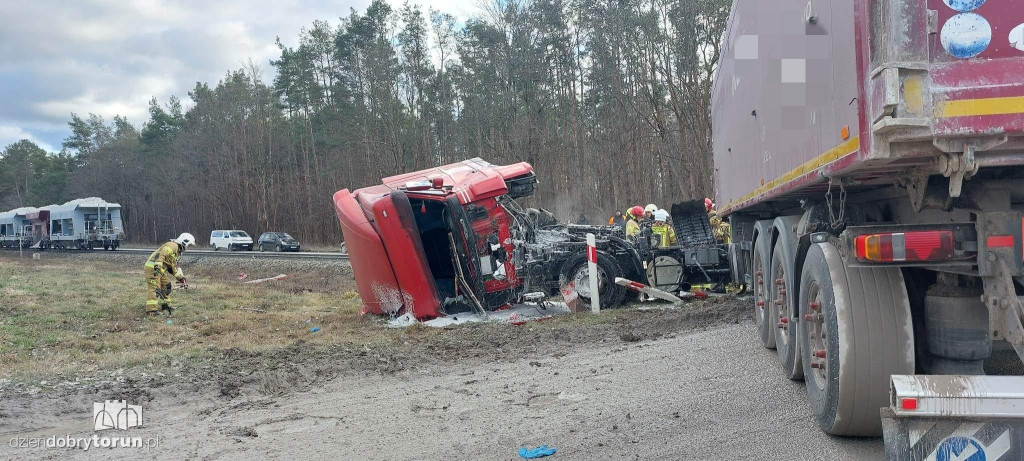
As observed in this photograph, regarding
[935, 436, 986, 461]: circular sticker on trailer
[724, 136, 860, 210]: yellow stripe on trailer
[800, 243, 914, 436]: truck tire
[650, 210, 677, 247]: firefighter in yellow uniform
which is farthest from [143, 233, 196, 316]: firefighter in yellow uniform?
[935, 436, 986, 461]: circular sticker on trailer

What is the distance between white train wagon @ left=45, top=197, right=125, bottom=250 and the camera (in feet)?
148

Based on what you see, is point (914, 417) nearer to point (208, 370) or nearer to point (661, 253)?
point (208, 370)

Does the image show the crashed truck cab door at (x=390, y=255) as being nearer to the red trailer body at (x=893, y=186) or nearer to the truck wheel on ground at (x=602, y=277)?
the truck wheel on ground at (x=602, y=277)

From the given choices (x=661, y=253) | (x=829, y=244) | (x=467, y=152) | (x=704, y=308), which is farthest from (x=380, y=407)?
(x=467, y=152)

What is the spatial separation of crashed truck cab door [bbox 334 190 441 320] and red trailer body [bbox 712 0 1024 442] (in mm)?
5975

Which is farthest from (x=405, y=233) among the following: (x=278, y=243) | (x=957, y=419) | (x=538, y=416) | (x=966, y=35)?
(x=278, y=243)

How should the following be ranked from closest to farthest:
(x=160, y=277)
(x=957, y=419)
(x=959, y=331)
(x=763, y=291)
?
(x=957, y=419) → (x=959, y=331) → (x=763, y=291) → (x=160, y=277)

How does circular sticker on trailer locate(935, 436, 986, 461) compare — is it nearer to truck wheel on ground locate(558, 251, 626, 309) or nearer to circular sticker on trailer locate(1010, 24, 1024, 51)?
circular sticker on trailer locate(1010, 24, 1024, 51)

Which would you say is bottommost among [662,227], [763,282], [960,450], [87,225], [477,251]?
[960,450]

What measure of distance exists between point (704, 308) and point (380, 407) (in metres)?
5.74

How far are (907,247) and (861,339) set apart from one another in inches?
26.4

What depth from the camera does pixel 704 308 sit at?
1008 cm

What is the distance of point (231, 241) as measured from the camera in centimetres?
4372

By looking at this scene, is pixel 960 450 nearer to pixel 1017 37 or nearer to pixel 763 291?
pixel 1017 37
